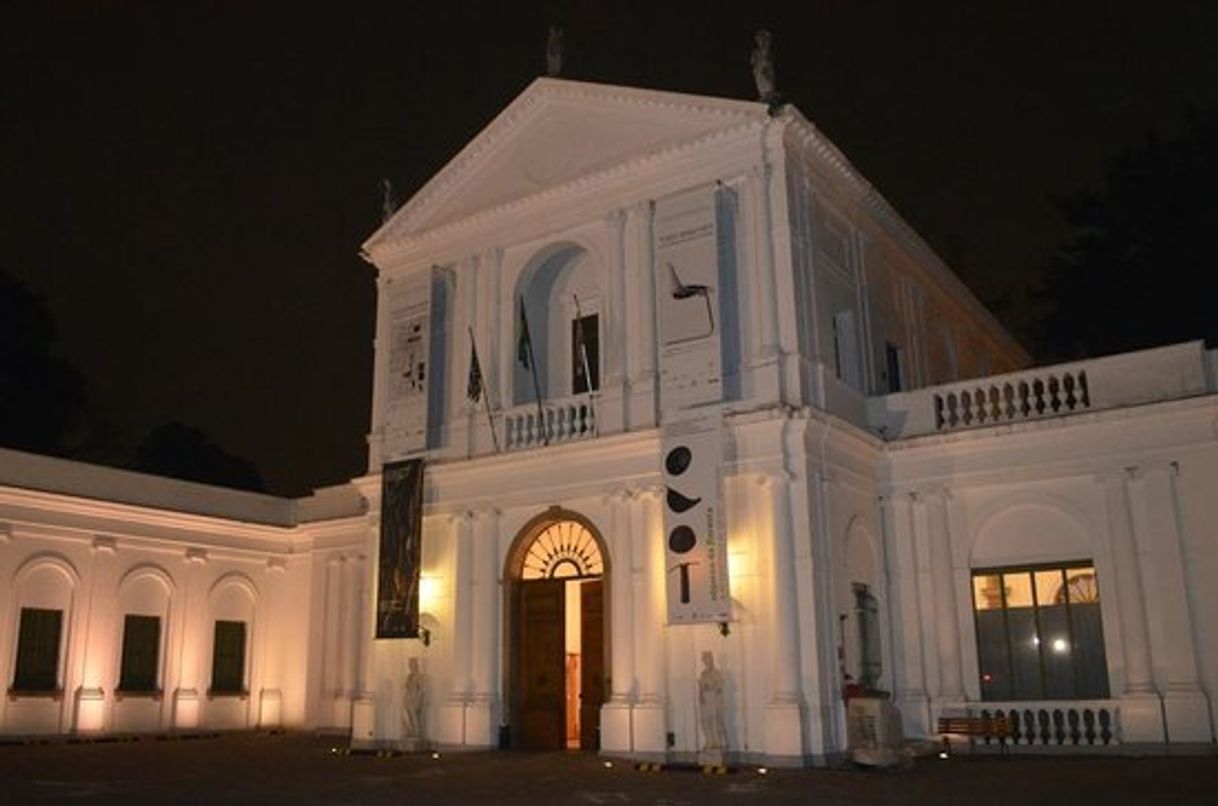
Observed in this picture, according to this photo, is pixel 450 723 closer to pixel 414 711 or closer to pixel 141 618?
pixel 414 711

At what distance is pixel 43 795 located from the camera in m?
11.5

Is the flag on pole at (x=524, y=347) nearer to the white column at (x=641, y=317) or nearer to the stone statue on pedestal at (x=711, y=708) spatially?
the white column at (x=641, y=317)

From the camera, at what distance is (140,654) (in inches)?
880

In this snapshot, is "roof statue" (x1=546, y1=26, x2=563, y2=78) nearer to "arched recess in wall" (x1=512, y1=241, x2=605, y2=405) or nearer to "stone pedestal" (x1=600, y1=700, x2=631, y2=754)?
"arched recess in wall" (x1=512, y1=241, x2=605, y2=405)

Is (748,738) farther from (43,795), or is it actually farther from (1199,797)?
(43,795)

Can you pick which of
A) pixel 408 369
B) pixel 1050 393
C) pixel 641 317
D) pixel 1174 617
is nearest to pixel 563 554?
pixel 641 317

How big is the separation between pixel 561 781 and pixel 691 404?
18.2ft

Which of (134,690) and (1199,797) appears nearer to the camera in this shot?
(1199,797)

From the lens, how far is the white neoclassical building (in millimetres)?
14789

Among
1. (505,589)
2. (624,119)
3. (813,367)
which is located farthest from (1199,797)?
(624,119)

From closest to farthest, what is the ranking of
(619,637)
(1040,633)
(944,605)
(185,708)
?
(619,637) → (1040,633) → (944,605) → (185,708)

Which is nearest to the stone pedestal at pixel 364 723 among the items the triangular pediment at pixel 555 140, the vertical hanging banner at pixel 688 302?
the vertical hanging banner at pixel 688 302

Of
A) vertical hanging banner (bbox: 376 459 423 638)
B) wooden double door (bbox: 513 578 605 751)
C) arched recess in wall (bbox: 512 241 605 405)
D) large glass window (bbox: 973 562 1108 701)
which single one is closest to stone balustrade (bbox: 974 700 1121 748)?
large glass window (bbox: 973 562 1108 701)

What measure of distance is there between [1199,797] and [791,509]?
6.02 m
